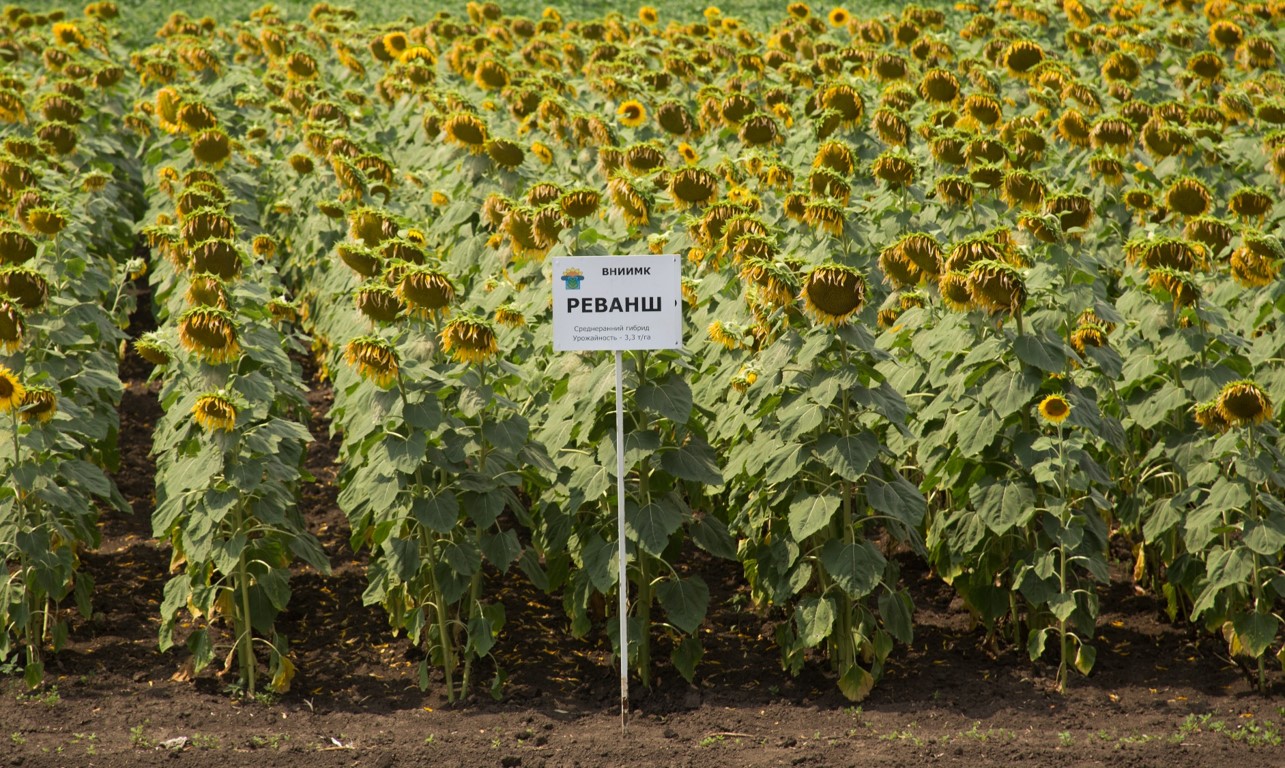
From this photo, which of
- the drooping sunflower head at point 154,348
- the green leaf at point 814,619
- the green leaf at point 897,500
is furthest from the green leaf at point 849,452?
the drooping sunflower head at point 154,348

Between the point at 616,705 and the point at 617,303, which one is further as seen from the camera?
the point at 616,705

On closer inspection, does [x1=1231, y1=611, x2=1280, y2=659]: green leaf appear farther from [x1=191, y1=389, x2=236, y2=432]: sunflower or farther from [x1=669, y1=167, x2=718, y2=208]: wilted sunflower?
[x1=191, y1=389, x2=236, y2=432]: sunflower

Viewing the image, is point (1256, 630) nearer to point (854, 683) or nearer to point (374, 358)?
point (854, 683)

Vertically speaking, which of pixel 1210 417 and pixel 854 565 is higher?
pixel 1210 417

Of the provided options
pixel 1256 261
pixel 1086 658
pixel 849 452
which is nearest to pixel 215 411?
pixel 849 452

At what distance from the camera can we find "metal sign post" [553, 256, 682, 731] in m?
5.09

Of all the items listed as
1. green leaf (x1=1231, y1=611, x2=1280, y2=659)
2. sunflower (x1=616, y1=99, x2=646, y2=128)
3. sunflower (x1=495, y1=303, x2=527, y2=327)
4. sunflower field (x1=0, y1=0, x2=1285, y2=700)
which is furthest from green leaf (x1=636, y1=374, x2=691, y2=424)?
sunflower (x1=616, y1=99, x2=646, y2=128)

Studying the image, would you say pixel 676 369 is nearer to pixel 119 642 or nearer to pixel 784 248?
pixel 784 248

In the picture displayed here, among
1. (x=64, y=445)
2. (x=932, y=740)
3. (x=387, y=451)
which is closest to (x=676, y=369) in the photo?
(x=387, y=451)

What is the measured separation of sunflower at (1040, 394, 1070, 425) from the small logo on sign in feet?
5.59

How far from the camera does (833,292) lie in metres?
5.00

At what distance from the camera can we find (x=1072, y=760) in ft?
16.0

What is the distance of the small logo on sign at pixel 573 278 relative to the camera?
5.16 metres

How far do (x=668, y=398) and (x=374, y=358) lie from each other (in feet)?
3.47
